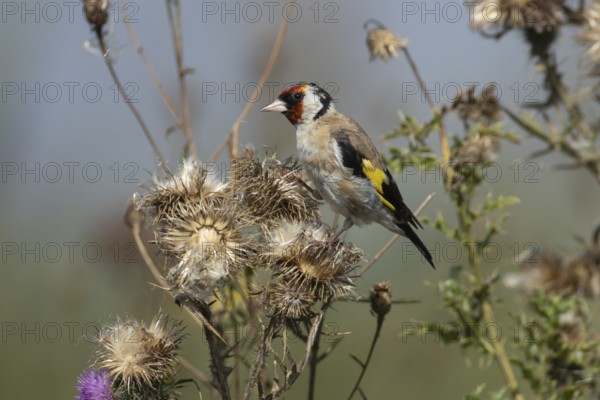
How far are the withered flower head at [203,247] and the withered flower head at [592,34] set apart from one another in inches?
60.4

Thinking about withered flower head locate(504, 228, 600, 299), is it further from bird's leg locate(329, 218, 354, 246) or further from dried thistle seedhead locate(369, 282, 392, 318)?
bird's leg locate(329, 218, 354, 246)

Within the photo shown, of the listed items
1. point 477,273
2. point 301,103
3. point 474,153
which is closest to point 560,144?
point 474,153

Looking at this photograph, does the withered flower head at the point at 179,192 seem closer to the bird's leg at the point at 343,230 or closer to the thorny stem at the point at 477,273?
the bird's leg at the point at 343,230

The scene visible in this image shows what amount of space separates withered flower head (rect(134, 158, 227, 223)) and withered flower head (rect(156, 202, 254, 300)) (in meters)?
0.04

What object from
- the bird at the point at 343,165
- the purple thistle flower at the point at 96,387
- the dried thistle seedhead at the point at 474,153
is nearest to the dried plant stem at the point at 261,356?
the purple thistle flower at the point at 96,387

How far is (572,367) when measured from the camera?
10.3 feet

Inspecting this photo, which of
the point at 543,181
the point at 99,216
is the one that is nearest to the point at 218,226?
the point at 99,216

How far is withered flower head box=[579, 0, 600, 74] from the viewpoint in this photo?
3084 mm

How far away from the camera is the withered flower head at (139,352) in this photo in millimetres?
2518

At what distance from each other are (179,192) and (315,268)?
541 mm

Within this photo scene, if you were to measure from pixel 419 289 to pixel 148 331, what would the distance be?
3456mm

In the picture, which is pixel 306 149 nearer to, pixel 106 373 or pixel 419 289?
pixel 106 373

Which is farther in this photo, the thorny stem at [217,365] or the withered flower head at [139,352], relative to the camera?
the withered flower head at [139,352]

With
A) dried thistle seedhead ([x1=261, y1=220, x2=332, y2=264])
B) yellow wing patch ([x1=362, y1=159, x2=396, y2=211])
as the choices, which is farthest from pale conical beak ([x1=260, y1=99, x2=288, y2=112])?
dried thistle seedhead ([x1=261, y1=220, x2=332, y2=264])
